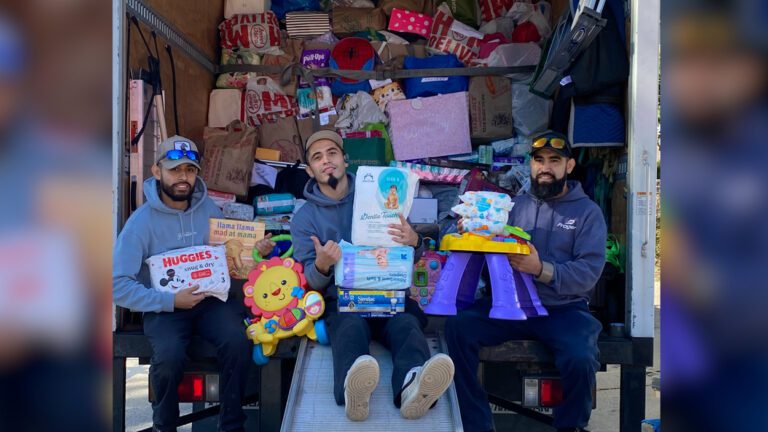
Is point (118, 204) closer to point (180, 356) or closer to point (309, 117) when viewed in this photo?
point (180, 356)

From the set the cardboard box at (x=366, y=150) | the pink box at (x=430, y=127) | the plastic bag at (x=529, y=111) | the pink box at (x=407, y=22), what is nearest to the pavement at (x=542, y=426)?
the plastic bag at (x=529, y=111)

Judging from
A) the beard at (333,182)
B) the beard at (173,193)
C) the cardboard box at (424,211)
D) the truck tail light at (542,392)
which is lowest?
the truck tail light at (542,392)

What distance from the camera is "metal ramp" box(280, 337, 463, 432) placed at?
9.34 feet

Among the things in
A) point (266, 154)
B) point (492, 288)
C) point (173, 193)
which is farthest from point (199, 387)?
point (266, 154)

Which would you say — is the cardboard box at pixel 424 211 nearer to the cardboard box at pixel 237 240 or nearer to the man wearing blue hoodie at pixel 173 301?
the cardboard box at pixel 237 240

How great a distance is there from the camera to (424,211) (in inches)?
212

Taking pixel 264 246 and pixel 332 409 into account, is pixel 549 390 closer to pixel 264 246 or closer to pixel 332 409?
pixel 332 409

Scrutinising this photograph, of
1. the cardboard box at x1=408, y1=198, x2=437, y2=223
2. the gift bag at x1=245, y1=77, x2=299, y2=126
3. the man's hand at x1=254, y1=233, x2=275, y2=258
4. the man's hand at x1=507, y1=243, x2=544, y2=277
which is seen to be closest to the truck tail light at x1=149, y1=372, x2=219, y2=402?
the man's hand at x1=254, y1=233, x2=275, y2=258

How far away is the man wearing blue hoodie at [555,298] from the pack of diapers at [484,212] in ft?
0.65

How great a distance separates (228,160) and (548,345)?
3195mm

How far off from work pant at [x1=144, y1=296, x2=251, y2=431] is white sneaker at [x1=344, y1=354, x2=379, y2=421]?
2.22ft

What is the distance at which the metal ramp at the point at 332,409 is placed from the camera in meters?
2.85
